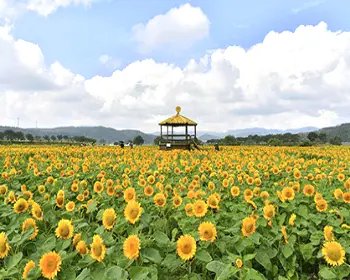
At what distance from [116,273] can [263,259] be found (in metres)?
1.30

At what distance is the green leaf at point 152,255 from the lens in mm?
2363

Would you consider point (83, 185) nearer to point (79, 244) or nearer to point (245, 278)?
point (79, 244)

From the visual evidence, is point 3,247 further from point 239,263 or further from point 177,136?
point 177,136

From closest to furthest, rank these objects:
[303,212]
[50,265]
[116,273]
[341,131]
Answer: [116,273] → [50,265] → [303,212] → [341,131]

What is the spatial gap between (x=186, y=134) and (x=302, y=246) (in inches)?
889

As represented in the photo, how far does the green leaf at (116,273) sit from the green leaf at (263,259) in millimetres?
1190

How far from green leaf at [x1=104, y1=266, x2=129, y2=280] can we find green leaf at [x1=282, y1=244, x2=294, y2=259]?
1.50 metres

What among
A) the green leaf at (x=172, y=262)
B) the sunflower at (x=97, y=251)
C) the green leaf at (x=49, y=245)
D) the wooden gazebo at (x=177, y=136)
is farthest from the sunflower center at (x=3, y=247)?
the wooden gazebo at (x=177, y=136)

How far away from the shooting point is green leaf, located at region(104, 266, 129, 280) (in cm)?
206

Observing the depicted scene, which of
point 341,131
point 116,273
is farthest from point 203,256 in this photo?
point 341,131

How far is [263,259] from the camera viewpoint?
273 centimetres

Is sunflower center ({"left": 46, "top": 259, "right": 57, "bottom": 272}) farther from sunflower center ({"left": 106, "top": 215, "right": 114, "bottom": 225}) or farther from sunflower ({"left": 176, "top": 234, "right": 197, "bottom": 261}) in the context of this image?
sunflower ({"left": 176, "top": 234, "right": 197, "bottom": 261})

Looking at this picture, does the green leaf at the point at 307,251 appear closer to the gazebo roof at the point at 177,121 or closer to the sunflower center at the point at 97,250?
the sunflower center at the point at 97,250

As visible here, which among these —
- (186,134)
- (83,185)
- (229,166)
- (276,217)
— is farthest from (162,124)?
(276,217)
